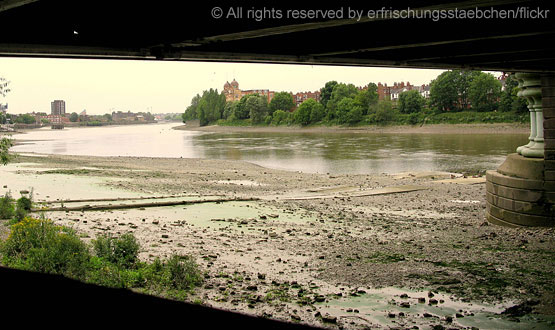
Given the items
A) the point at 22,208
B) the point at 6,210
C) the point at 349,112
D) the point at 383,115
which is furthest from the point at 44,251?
the point at 349,112

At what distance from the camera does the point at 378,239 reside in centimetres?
1320

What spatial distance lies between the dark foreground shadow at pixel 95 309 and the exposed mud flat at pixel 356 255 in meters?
0.49

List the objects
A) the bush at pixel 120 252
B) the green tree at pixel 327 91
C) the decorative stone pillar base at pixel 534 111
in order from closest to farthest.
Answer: the bush at pixel 120 252, the decorative stone pillar base at pixel 534 111, the green tree at pixel 327 91

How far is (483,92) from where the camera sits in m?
121

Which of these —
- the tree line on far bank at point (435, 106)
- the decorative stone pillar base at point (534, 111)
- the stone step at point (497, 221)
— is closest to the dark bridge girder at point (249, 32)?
the decorative stone pillar base at point (534, 111)

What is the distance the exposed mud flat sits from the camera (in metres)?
8.12

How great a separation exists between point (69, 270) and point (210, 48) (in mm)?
5193

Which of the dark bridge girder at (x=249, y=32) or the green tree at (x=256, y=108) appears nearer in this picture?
the dark bridge girder at (x=249, y=32)

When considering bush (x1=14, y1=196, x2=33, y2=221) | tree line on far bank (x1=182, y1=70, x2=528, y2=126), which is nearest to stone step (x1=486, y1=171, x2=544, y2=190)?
bush (x1=14, y1=196, x2=33, y2=221)

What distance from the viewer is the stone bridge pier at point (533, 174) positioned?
509 inches

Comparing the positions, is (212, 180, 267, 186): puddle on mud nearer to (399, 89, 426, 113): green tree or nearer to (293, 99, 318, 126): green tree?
(399, 89, 426, 113): green tree

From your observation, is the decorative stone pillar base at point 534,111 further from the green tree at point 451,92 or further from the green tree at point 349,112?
the green tree at point 451,92

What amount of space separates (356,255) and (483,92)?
398 feet

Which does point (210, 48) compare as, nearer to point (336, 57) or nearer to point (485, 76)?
point (336, 57)
